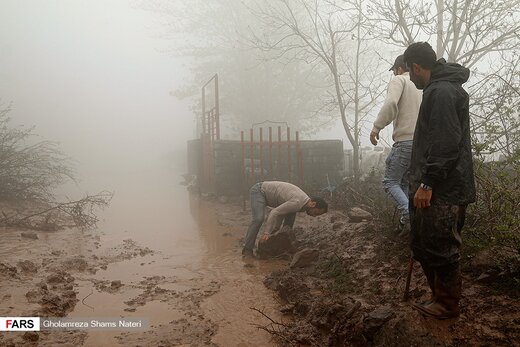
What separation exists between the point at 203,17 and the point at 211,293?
16603mm

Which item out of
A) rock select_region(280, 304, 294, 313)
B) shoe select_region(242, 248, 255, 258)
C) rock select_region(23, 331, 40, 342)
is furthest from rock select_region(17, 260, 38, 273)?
rock select_region(280, 304, 294, 313)

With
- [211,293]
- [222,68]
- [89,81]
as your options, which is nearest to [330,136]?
[222,68]

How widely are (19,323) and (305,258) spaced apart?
9.85 feet

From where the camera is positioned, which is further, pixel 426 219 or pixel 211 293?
pixel 211 293

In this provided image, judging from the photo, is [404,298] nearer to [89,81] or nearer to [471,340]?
[471,340]

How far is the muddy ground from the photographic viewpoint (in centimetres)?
272

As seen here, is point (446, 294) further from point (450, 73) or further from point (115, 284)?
point (115, 284)

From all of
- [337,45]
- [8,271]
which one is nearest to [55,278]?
[8,271]

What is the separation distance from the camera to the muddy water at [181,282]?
3.33 m

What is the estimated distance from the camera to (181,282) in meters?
4.56

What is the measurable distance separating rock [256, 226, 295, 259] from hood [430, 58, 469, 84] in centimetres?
329

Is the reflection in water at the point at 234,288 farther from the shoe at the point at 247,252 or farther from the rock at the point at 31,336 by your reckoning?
the rock at the point at 31,336

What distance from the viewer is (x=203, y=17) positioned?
18281 mm

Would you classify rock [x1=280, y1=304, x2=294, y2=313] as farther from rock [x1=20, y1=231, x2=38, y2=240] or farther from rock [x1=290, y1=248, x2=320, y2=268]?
rock [x1=20, y1=231, x2=38, y2=240]
